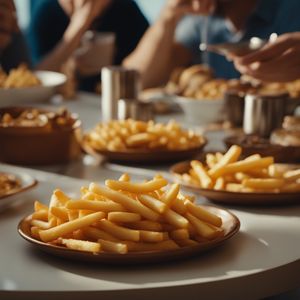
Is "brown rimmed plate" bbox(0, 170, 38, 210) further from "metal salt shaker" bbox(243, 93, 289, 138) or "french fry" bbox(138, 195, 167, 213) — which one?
"metal salt shaker" bbox(243, 93, 289, 138)

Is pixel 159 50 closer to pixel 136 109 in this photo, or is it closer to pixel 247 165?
pixel 136 109

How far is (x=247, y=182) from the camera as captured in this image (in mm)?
1519

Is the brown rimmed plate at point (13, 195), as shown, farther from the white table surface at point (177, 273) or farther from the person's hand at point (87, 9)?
the person's hand at point (87, 9)

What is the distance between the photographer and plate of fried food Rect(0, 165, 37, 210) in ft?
4.84

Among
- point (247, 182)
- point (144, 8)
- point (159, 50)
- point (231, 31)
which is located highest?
point (247, 182)

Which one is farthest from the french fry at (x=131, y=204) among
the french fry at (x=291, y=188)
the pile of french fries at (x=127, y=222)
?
the french fry at (x=291, y=188)

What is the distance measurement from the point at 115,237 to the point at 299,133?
0.91 metres

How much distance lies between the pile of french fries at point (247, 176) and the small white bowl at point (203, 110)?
2.87ft

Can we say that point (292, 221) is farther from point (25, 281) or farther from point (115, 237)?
point (25, 281)

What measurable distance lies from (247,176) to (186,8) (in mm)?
2338

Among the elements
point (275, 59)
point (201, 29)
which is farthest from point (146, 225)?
point (201, 29)

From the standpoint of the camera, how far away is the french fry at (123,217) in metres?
1.20

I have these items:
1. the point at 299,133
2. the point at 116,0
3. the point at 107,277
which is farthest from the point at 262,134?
the point at 116,0

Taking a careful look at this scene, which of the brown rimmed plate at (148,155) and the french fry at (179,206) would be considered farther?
the brown rimmed plate at (148,155)
